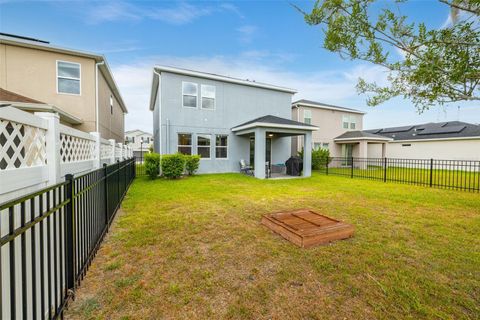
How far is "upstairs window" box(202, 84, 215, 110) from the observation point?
13.1 metres

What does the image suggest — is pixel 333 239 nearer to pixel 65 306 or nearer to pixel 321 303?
pixel 321 303

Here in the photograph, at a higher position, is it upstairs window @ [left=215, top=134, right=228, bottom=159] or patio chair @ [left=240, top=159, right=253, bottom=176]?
upstairs window @ [left=215, top=134, right=228, bottom=159]

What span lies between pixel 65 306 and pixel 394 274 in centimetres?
388

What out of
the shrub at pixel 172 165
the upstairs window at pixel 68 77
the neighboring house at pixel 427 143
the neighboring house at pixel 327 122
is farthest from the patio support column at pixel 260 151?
the neighboring house at pixel 427 143

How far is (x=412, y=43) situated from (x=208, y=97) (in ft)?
36.5

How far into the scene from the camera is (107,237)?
3.96 metres

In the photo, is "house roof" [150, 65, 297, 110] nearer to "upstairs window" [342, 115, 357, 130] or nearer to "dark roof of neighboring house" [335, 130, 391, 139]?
"dark roof of neighboring house" [335, 130, 391, 139]

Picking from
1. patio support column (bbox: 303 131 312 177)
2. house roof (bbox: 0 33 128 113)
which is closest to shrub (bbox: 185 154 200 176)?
house roof (bbox: 0 33 128 113)

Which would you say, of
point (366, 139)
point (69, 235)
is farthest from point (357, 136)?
point (69, 235)

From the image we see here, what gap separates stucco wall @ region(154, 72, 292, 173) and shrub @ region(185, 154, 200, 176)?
1.04 metres

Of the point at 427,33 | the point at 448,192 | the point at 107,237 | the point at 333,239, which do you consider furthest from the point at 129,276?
the point at 448,192

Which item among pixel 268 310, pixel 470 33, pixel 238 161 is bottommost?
pixel 268 310

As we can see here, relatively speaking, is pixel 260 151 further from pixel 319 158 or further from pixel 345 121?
pixel 345 121

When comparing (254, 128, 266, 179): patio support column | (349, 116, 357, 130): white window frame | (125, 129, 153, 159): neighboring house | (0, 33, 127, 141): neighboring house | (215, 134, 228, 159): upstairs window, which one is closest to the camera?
(0, 33, 127, 141): neighboring house
